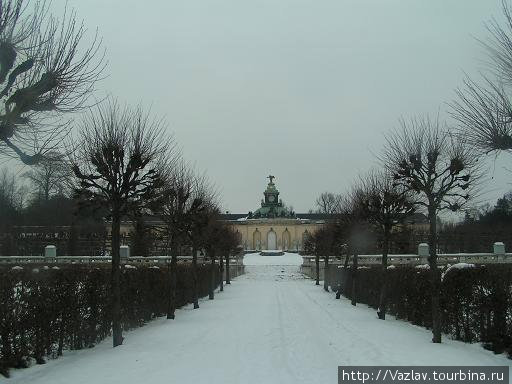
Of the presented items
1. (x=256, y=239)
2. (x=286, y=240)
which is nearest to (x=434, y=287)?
(x=286, y=240)

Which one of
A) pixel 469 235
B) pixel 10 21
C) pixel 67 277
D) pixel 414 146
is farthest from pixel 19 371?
pixel 469 235

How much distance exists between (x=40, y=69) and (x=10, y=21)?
3.19 feet

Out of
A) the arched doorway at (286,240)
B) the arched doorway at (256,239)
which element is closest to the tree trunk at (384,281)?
the arched doorway at (286,240)

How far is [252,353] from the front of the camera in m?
12.2

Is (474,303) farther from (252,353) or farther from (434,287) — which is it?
(252,353)

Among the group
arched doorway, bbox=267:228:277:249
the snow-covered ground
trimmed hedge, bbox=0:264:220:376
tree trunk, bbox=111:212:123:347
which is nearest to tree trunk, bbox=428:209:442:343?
the snow-covered ground

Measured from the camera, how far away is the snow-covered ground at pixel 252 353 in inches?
390

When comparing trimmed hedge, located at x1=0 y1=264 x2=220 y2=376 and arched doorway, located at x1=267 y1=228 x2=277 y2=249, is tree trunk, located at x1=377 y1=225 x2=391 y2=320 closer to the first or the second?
trimmed hedge, located at x1=0 y1=264 x2=220 y2=376

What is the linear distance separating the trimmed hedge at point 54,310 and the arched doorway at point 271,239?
10447 centimetres

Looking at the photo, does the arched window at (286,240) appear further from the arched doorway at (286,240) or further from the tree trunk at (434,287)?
the tree trunk at (434,287)

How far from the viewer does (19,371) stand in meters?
10.4

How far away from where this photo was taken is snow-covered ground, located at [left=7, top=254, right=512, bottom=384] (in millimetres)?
9906

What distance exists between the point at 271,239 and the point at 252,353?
11062 cm

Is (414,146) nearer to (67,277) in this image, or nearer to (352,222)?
(67,277)
